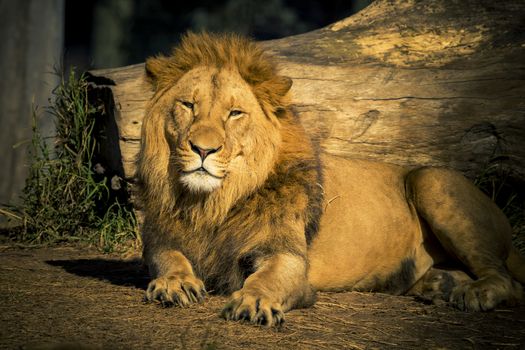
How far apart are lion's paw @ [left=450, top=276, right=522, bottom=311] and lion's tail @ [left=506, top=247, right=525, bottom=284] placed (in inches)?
10.8

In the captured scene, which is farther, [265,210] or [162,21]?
[162,21]

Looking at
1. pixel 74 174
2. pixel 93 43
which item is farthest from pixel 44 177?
pixel 93 43

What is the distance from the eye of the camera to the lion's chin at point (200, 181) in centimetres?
359

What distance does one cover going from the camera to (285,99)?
13.0 feet

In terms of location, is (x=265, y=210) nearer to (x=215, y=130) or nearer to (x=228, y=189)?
(x=228, y=189)

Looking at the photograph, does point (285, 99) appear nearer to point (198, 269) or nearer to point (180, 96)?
point (180, 96)

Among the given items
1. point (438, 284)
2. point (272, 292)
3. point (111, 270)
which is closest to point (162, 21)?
point (111, 270)

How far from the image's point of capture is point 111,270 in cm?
489

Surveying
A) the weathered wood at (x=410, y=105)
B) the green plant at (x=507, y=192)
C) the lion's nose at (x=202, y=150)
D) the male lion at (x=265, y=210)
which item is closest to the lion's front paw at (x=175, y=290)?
the male lion at (x=265, y=210)

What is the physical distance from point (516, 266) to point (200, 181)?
2029 mm

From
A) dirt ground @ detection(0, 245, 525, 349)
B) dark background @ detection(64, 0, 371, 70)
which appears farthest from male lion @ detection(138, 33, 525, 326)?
dark background @ detection(64, 0, 371, 70)

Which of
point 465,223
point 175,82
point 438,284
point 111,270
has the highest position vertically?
point 175,82

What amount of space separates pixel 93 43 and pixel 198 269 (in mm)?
5622

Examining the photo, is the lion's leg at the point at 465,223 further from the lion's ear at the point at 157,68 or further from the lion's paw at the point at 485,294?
the lion's ear at the point at 157,68
